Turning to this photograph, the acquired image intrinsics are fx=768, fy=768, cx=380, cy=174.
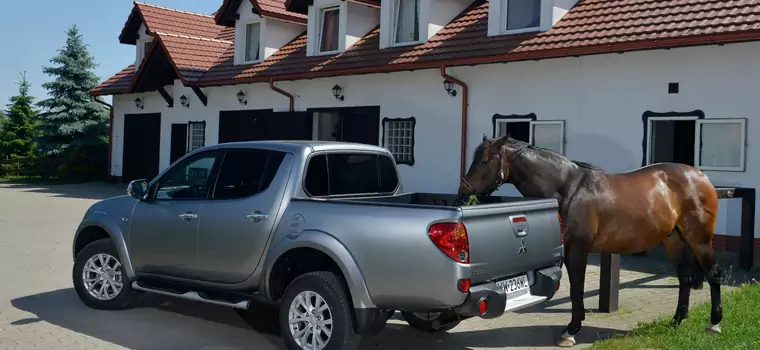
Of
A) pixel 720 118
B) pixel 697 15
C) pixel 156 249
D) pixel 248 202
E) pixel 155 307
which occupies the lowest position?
pixel 155 307

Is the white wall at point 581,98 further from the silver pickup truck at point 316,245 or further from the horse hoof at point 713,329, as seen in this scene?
the silver pickup truck at point 316,245

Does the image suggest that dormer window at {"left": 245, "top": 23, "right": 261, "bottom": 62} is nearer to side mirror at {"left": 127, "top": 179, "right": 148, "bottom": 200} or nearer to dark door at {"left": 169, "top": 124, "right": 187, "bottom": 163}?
dark door at {"left": 169, "top": 124, "right": 187, "bottom": 163}

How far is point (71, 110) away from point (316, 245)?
92.1 ft

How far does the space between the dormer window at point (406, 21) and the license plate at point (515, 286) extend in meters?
12.1

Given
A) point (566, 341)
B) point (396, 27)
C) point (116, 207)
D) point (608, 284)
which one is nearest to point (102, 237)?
point (116, 207)

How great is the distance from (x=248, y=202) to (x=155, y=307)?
6.93ft

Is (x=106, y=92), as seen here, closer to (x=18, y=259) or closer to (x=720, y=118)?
(x=18, y=259)

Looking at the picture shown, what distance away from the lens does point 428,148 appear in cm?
1666

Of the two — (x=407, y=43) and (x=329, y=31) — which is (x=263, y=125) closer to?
(x=329, y=31)

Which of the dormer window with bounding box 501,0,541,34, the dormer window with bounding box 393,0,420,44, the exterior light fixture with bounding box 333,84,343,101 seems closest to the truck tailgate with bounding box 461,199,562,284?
the dormer window with bounding box 501,0,541,34

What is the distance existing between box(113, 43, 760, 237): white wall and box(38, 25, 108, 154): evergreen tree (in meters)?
15.0

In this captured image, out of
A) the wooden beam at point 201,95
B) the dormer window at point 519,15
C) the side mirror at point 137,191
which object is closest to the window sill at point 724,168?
the dormer window at point 519,15

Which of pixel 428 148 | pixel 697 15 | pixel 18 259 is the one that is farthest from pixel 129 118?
pixel 697 15

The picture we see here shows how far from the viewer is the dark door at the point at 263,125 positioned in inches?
769
